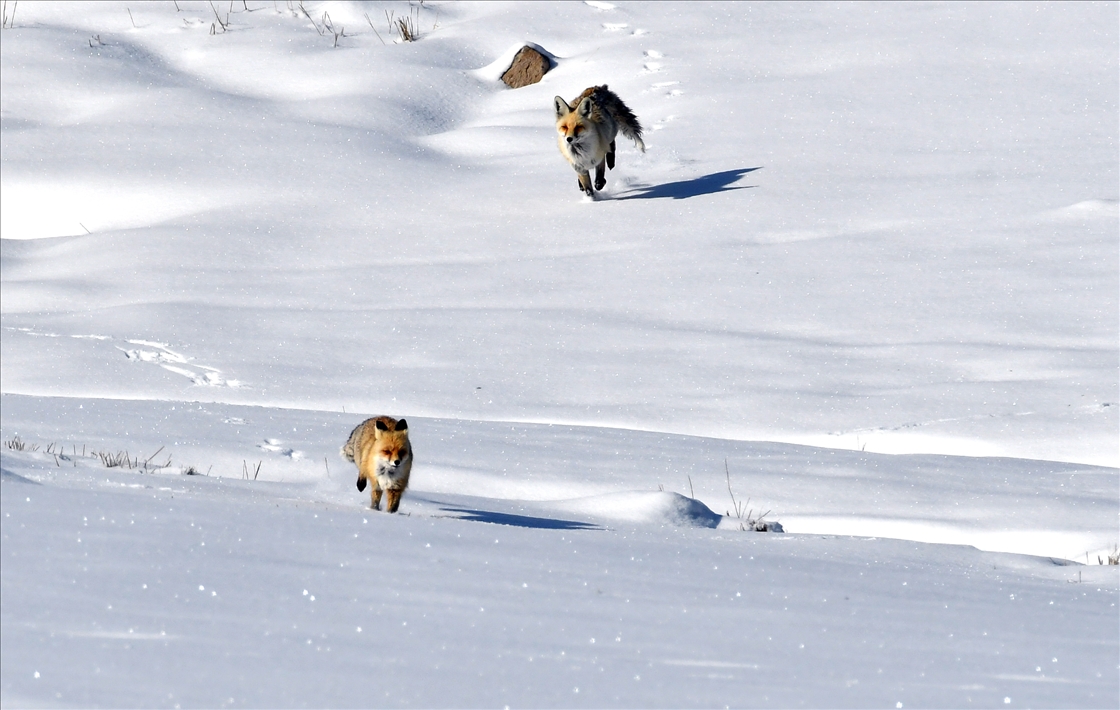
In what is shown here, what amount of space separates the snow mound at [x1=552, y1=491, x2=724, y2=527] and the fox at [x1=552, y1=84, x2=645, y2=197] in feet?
22.5

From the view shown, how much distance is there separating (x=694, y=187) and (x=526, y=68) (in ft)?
15.5

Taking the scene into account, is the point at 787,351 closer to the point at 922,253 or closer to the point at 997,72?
the point at 922,253

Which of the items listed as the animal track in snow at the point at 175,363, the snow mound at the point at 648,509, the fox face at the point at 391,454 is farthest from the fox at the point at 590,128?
the fox face at the point at 391,454

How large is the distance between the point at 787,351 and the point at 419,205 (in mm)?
4922

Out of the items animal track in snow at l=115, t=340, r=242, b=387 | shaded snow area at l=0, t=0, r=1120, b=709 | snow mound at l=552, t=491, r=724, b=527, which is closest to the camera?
shaded snow area at l=0, t=0, r=1120, b=709

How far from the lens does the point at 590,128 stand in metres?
11.8

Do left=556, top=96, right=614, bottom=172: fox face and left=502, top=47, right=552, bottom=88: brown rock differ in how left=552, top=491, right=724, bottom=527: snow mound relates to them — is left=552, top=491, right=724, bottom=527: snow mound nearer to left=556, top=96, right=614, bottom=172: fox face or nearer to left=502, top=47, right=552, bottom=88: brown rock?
left=556, top=96, right=614, bottom=172: fox face

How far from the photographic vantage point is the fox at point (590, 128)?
462 inches

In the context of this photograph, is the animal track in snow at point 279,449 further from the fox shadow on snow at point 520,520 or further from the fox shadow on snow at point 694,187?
the fox shadow on snow at point 694,187

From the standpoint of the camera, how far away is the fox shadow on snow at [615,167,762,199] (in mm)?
12250

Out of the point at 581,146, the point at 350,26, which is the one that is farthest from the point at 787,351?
the point at 350,26

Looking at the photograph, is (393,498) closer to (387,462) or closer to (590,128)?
(387,462)

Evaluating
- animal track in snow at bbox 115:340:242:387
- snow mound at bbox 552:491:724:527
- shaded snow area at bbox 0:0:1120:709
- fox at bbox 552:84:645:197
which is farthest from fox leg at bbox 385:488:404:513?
fox at bbox 552:84:645:197

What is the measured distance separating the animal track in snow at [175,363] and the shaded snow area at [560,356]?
0.04m
